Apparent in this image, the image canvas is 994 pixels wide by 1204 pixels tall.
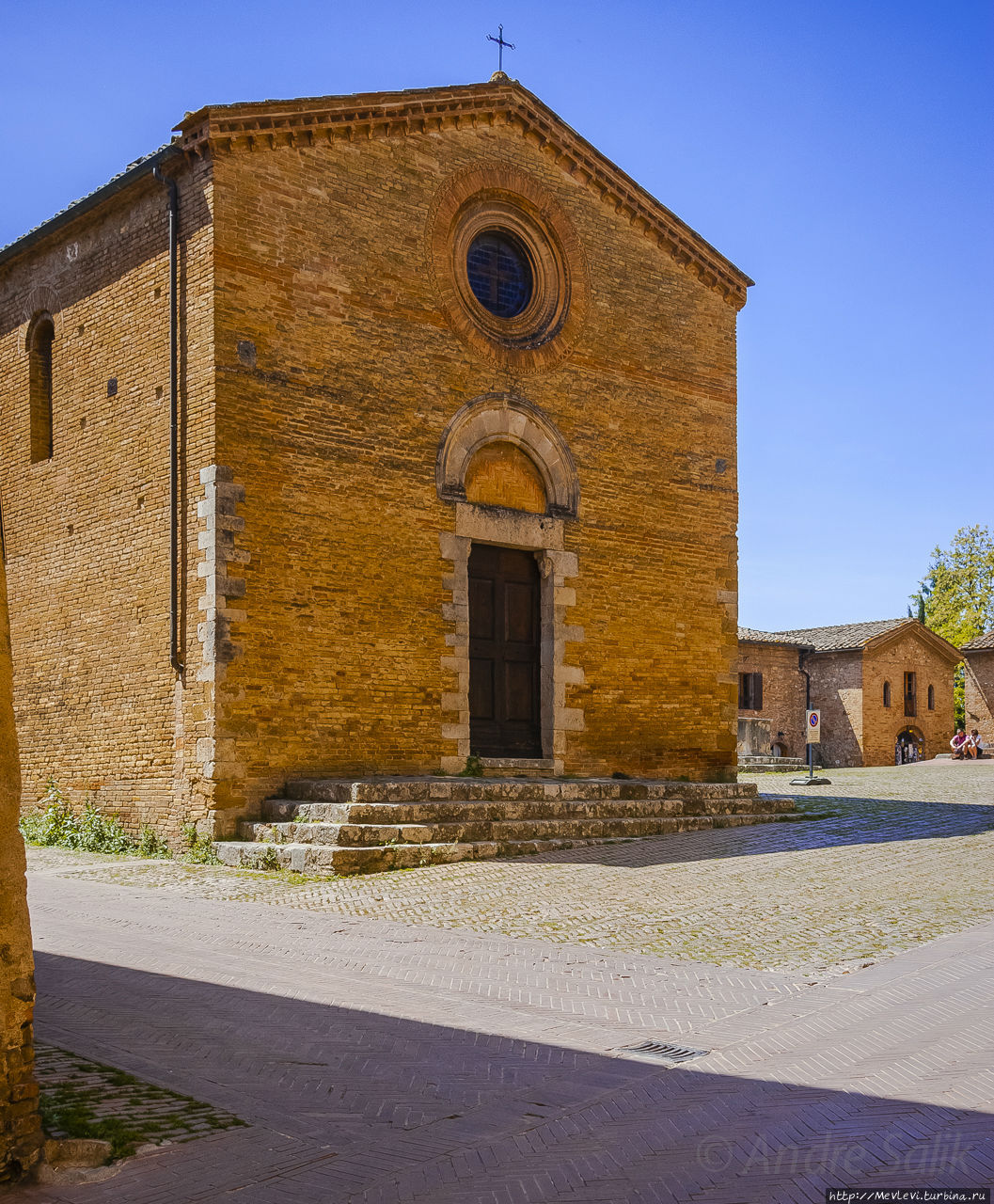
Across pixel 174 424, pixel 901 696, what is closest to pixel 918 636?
pixel 901 696

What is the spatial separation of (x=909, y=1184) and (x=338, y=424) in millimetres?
11663

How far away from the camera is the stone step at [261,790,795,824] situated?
12.2 meters

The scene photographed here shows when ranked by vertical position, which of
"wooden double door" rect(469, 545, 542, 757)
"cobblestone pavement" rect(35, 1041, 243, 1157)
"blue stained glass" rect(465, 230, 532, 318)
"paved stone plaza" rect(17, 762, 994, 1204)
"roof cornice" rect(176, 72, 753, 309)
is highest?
"roof cornice" rect(176, 72, 753, 309)

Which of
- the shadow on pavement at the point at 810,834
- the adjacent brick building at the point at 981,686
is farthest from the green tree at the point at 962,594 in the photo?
the shadow on pavement at the point at 810,834

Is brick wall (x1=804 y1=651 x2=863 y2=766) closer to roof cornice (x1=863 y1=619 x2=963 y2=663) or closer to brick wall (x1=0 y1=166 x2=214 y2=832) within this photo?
roof cornice (x1=863 y1=619 x2=963 y2=663)

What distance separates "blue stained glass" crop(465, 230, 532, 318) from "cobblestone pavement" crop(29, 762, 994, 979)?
7790 millimetres

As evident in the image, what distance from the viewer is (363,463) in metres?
14.6

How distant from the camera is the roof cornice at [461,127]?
13.8m

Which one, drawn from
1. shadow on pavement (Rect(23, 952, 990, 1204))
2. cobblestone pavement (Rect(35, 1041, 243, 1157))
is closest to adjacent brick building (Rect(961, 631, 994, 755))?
shadow on pavement (Rect(23, 952, 990, 1204))

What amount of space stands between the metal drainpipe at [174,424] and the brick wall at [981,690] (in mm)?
37625

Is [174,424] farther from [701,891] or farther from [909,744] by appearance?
[909,744]

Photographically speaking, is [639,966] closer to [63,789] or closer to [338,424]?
[338,424]

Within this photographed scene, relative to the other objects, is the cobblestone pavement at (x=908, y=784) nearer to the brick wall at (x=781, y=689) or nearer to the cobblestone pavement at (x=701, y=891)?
the cobblestone pavement at (x=701, y=891)

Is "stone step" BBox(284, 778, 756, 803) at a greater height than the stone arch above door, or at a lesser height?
lesser
